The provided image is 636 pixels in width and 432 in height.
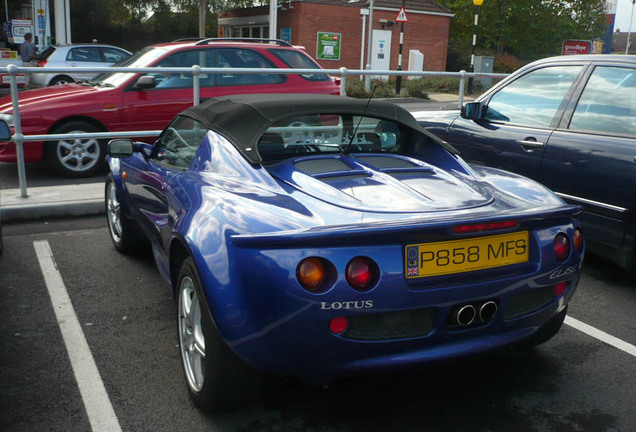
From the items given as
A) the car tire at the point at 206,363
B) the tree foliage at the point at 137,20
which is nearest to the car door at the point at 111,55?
the car tire at the point at 206,363

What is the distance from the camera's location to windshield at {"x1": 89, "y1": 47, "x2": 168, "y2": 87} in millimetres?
8367

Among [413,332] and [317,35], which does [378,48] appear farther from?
[413,332]

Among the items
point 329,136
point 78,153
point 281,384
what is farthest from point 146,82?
point 281,384

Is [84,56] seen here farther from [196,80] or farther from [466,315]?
[466,315]

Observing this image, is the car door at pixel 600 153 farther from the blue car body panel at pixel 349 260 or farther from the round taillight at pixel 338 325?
the round taillight at pixel 338 325

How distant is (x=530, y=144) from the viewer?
501cm

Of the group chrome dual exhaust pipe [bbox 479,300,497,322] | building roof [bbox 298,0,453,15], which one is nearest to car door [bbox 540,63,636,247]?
chrome dual exhaust pipe [bbox 479,300,497,322]

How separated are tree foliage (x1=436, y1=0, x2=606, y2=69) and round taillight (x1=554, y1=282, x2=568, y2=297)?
1691 inches

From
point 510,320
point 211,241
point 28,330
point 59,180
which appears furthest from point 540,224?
point 59,180

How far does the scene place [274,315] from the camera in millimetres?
2438

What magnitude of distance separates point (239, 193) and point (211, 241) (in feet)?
1.11

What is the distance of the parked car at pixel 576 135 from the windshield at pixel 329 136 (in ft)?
5.23

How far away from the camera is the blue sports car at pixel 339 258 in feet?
8.04

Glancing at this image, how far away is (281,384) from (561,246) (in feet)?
4.54
